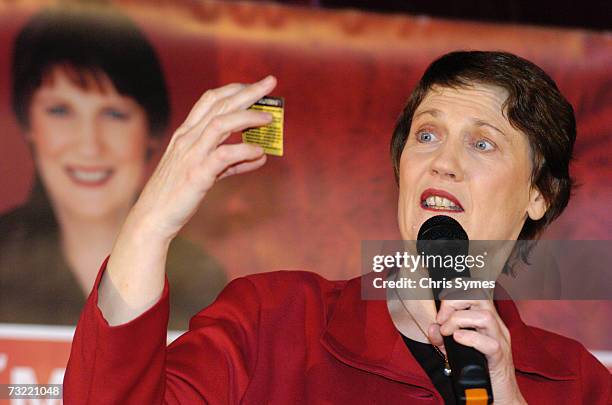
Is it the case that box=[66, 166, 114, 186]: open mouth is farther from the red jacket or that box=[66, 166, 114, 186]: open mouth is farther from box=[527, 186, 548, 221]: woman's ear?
box=[527, 186, 548, 221]: woman's ear

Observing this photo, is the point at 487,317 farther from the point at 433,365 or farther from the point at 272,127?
the point at 433,365

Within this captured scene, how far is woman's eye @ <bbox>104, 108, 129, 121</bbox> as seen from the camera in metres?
2.87

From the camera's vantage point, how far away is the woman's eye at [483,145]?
→ 6.89 ft

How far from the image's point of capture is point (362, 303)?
82.8 inches

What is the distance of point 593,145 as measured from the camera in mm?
3115

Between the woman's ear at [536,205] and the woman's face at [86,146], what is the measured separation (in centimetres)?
119

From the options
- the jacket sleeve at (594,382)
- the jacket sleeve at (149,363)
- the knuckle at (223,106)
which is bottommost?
the jacket sleeve at (594,382)

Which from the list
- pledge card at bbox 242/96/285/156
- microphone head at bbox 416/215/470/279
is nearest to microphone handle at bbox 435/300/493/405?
microphone head at bbox 416/215/470/279

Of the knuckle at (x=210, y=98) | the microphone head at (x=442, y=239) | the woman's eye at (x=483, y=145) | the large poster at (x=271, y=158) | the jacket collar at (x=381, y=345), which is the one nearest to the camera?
the knuckle at (x=210, y=98)

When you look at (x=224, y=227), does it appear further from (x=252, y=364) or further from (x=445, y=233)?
(x=445, y=233)

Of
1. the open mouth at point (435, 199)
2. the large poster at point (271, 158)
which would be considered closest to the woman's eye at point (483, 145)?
the open mouth at point (435, 199)

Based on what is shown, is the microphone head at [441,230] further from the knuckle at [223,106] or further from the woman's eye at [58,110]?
the woman's eye at [58,110]

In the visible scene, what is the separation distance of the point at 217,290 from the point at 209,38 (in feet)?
2.54

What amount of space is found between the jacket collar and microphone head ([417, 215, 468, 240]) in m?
0.30
